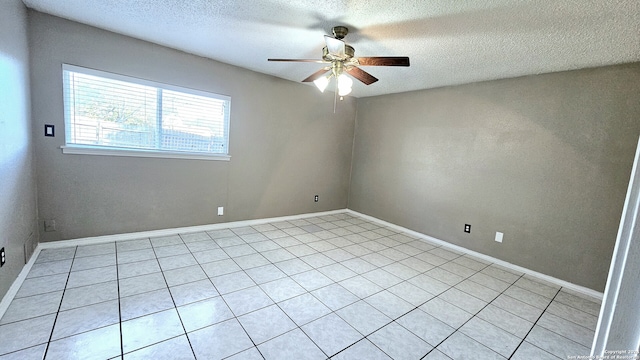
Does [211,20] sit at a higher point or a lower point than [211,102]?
higher

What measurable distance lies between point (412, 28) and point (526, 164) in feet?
6.99

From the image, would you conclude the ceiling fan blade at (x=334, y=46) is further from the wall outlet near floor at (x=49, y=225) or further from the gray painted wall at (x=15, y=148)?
the wall outlet near floor at (x=49, y=225)

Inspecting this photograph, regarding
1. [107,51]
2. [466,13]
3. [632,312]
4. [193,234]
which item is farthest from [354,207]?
[632,312]

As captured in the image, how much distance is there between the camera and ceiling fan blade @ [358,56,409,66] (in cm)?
197

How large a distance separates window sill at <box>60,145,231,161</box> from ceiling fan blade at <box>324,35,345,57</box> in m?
2.22

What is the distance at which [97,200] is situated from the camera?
2.89 m

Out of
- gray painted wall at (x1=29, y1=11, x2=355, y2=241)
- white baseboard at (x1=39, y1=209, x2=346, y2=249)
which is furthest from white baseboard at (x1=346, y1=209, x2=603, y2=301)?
white baseboard at (x1=39, y1=209, x2=346, y2=249)

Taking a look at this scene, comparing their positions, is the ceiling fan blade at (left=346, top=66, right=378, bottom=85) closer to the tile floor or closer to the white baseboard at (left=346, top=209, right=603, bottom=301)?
the tile floor

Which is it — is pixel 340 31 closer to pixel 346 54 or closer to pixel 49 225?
pixel 346 54

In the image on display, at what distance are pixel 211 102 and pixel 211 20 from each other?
1.34 metres

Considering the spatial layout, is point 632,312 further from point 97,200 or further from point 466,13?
point 97,200

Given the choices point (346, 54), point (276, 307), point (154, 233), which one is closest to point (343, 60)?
point (346, 54)

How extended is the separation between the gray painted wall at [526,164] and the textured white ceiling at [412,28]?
322mm

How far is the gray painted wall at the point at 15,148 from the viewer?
1877 millimetres
